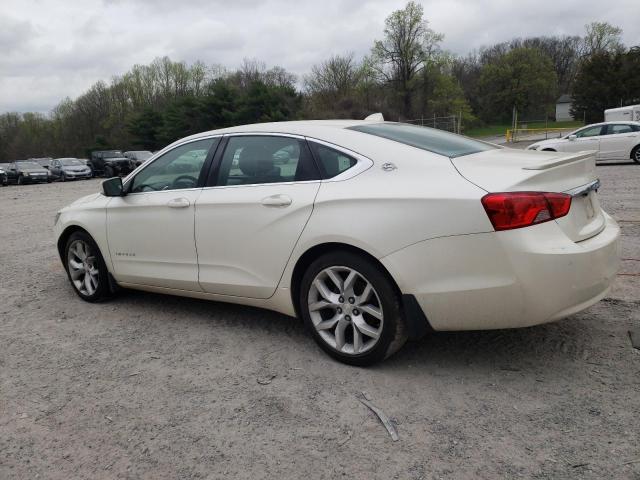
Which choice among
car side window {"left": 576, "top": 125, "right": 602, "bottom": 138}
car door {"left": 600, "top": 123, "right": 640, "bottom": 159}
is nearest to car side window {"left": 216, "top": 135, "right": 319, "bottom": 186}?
car door {"left": 600, "top": 123, "right": 640, "bottom": 159}

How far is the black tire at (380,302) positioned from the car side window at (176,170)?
142cm

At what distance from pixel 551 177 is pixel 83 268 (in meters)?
4.13

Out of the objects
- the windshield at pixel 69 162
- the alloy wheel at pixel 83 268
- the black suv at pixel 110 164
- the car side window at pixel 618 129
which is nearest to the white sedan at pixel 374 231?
the alloy wheel at pixel 83 268

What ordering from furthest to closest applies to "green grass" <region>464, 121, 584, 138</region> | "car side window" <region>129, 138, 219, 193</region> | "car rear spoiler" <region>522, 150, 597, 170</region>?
"green grass" <region>464, 121, 584, 138</region>
"car side window" <region>129, 138, 219, 193</region>
"car rear spoiler" <region>522, 150, 597, 170</region>

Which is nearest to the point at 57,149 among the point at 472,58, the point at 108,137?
the point at 108,137

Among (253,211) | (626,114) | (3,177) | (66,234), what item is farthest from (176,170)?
(3,177)

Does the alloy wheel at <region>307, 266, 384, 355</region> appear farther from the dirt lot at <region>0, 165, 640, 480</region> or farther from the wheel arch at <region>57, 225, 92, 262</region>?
the wheel arch at <region>57, 225, 92, 262</region>

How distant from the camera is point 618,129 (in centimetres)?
1667

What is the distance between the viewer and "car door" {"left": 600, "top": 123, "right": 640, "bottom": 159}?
53.7 feet

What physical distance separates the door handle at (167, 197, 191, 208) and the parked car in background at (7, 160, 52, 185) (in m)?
32.3

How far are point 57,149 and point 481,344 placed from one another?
76.8 m

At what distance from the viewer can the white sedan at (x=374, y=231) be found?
2.82m

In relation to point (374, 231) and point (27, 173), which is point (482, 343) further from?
point (27, 173)

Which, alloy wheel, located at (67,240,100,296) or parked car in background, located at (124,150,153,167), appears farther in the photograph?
parked car in background, located at (124,150,153,167)
